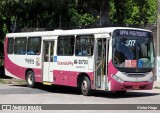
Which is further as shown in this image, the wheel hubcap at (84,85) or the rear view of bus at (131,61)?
the wheel hubcap at (84,85)

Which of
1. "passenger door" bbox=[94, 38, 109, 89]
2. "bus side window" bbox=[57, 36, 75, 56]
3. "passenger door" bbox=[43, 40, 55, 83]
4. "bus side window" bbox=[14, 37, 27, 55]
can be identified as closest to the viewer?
"passenger door" bbox=[94, 38, 109, 89]

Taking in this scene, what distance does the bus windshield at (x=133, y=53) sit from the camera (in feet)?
57.6

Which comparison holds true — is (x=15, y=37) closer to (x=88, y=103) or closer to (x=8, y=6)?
(x=8, y=6)

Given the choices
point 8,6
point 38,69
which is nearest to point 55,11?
point 8,6

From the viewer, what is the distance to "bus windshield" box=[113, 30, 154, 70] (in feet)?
57.6

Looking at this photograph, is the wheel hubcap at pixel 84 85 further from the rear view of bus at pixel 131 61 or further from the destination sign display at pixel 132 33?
the destination sign display at pixel 132 33

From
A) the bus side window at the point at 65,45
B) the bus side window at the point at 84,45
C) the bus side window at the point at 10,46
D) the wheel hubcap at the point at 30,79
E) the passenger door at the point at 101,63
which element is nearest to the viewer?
the passenger door at the point at 101,63

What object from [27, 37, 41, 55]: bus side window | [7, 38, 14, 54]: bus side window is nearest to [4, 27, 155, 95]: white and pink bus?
[27, 37, 41, 55]: bus side window

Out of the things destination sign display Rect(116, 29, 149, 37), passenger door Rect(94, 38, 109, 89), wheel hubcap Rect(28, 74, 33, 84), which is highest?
destination sign display Rect(116, 29, 149, 37)

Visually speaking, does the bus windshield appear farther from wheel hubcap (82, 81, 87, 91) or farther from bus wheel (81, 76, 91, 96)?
wheel hubcap (82, 81, 87, 91)

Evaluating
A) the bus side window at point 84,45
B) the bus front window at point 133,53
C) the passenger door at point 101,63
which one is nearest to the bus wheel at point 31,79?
the bus side window at point 84,45

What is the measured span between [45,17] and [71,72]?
17056mm

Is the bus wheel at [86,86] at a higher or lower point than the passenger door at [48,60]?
lower

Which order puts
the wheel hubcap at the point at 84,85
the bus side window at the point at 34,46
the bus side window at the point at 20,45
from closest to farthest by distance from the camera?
the wheel hubcap at the point at 84,85 → the bus side window at the point at 34,46 → the bus side window at the point at 20,45
